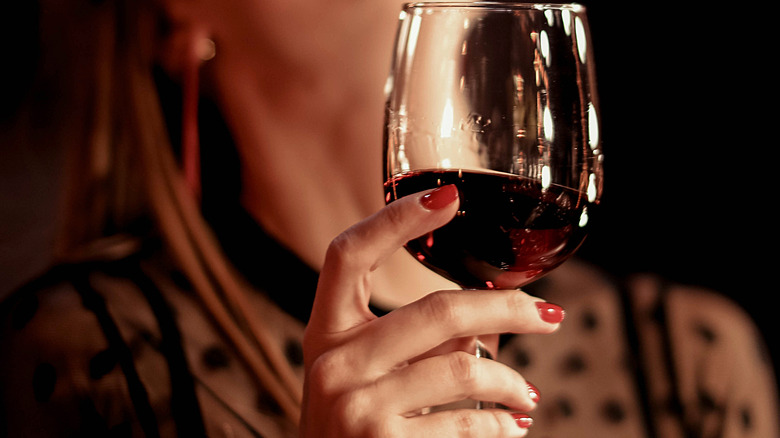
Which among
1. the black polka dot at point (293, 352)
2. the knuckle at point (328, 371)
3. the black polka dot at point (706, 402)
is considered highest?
the knuckle at point (328, 371)

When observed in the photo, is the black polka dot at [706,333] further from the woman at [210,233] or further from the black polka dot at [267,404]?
the black polka dot at [267,404]

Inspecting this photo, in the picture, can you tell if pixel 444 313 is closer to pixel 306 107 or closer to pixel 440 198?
pixel 440 198

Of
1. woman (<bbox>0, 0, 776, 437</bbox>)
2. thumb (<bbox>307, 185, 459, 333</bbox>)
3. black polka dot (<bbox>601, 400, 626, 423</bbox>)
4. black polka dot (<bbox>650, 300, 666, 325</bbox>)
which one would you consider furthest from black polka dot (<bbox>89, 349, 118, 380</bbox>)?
black polka dot (<bbox>650, 300, 666, 325</bbox>)

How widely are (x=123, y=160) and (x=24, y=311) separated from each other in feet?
0.88

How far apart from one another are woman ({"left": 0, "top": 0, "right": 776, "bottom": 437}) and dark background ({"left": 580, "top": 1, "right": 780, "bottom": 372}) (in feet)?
0.44

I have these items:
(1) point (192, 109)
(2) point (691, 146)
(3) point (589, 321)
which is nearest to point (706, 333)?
(3) point (589, 321)

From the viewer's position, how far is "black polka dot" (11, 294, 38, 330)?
1062 millimetres

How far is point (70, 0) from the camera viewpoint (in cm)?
111

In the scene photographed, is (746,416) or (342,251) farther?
(746,416)

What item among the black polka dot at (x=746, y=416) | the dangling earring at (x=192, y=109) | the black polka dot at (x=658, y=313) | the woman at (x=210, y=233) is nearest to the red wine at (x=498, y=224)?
the woman at (x=210, y=233)

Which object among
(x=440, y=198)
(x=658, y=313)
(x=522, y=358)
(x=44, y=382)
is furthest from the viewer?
(x=658, y=313)

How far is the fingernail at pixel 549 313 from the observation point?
1.86 ft

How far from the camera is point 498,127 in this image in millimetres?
552

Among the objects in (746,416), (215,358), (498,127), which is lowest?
(746,416)
